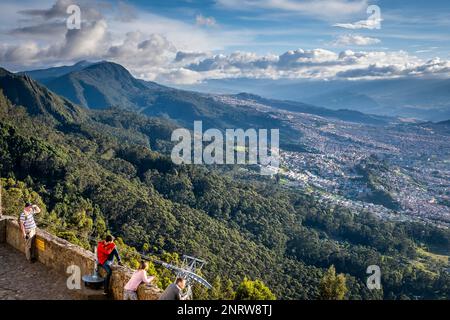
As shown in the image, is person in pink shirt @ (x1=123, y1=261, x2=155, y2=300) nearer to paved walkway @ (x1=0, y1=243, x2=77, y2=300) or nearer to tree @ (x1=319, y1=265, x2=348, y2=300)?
paved walkway @ (x1=0, y1=243, x2=77, y2=300)

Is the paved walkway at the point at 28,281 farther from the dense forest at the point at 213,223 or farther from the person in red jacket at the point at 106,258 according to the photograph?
the dense forest at the point at 213,223

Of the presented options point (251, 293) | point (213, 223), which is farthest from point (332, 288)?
point (213, 223)

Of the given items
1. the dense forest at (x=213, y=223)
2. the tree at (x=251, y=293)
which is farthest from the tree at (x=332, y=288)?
the tree at (x=251, y=293)

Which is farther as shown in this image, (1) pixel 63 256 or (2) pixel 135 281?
(1) pixel 63 256

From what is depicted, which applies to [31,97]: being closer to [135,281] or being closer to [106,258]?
[106,258]

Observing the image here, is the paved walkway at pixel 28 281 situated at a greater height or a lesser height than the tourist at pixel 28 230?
lesser
